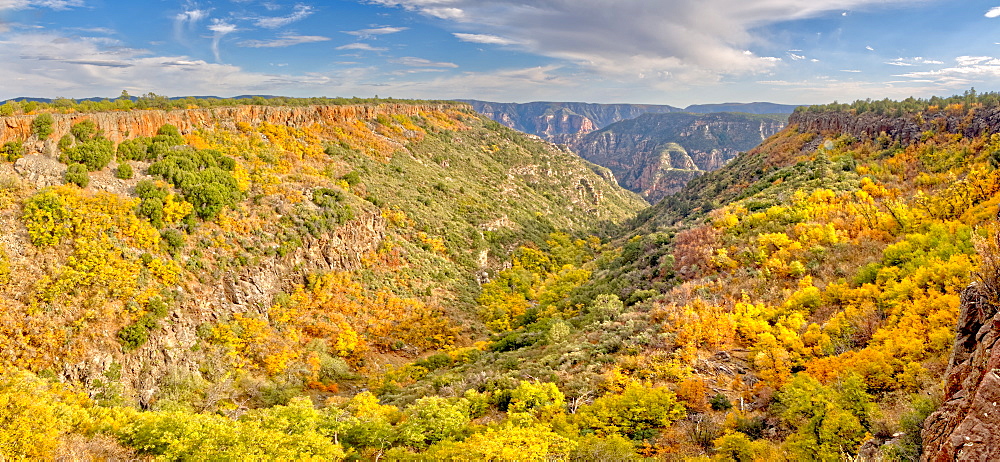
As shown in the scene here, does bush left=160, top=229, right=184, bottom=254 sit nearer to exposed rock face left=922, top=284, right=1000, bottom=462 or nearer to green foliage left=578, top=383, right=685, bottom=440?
green foliage left=578, top=383, right=685, bottom=440

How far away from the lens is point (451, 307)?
49.1 m

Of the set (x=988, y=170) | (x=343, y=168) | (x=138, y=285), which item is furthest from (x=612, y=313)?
(x=343, y=168)

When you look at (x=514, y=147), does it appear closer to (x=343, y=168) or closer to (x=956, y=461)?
(x=343, y=168)

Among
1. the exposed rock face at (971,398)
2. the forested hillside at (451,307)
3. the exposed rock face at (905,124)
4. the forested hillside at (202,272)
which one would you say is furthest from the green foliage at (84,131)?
the exposed rock face at (905,124)

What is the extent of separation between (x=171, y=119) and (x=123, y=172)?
12.7 m

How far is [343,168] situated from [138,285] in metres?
32.2

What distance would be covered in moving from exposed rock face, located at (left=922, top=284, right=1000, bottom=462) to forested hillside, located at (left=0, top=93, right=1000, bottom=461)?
0.47 feet

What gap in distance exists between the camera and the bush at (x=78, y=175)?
32.0 metres

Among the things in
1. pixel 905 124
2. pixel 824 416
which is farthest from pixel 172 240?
pixel 905 124

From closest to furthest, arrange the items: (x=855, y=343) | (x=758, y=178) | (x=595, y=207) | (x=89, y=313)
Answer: (x=855, y=343), (x=89, y=313), (x=758, y=178), (x=595, y=207)

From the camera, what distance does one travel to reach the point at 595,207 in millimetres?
108438

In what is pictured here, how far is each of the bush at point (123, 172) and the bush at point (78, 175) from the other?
90.1 inches

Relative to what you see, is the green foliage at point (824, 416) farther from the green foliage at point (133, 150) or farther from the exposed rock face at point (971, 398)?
the green foliage at point (133, 150)

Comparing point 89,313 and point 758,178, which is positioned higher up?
point 758,178
